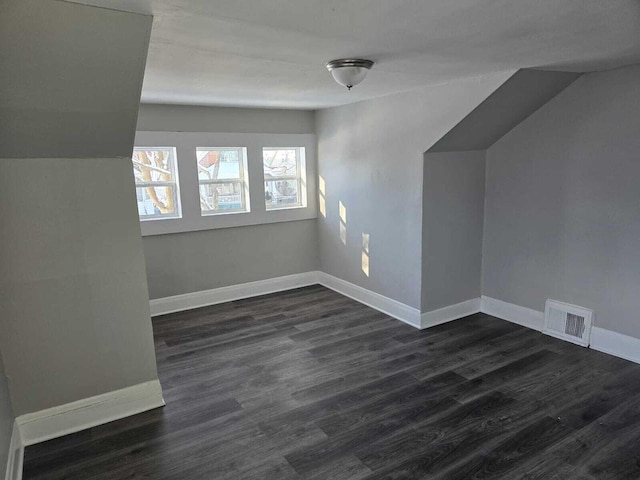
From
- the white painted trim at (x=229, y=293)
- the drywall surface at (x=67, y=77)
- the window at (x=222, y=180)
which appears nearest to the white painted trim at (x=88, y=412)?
the drywall surface at (x=67, y=77)

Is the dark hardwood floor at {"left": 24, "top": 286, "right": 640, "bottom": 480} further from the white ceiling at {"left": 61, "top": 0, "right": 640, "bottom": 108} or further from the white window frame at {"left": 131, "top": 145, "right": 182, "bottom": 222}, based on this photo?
the white ceiling at {"left": 61, "top": 0, "right": 640, "bottom": 108}

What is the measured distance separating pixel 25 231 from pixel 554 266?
3.82m

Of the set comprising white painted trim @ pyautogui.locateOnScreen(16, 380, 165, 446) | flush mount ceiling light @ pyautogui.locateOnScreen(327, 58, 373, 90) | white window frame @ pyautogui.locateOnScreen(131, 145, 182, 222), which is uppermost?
flush mount ceiling light @ pyautogui.locateOnScreen(327, 58, 373, 90)

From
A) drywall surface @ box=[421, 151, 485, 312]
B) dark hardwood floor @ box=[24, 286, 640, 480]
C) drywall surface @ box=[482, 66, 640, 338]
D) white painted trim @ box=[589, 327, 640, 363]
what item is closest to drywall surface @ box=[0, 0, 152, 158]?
dark hardwood floor @ box=[24, 286, 640, 480]

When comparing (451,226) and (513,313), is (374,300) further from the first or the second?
(513,313)

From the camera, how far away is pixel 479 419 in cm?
255

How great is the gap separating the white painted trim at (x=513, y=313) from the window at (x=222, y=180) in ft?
8.97

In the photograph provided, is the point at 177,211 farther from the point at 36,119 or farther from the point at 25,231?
the point at 36,119

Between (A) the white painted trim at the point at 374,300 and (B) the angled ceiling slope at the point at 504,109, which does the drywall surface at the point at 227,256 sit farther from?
(B) the angled ceiling slope at the point at 504,109

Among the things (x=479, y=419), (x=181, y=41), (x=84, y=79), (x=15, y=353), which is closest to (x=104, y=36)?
(x=84, y=79)

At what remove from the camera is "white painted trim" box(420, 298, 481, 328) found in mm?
3914

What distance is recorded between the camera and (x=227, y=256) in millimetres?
4742

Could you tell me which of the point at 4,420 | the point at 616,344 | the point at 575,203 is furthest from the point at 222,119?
the point at 616,344

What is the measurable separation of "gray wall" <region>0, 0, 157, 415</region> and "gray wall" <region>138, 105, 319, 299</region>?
1809mm
